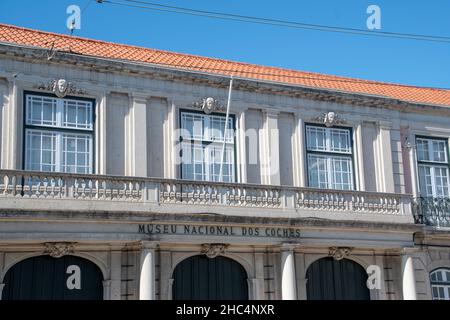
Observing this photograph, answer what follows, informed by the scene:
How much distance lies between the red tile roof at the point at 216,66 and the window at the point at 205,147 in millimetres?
1692

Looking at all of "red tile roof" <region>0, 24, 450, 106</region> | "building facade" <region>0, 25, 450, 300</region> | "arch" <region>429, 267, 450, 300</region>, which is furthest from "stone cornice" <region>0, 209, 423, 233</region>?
"red tile roof" <region>0, 24, 450, 106</region>

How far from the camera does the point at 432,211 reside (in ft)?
75.9

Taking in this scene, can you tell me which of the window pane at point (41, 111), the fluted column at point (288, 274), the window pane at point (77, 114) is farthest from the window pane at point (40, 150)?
the fluted column at point (288, 274)

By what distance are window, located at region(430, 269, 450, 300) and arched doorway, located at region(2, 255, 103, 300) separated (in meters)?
9.97

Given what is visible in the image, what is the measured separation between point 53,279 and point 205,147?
5512mm

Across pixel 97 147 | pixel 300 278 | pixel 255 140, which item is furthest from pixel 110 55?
pixel 300 278

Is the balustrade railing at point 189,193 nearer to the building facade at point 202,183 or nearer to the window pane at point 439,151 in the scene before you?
the building facade at point 202,183

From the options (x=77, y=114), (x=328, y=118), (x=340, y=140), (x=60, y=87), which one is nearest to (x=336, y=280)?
(x=340, y=140)

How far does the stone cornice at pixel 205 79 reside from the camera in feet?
61.9

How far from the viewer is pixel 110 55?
20891mm
